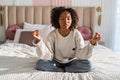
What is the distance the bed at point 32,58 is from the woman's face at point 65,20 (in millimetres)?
426

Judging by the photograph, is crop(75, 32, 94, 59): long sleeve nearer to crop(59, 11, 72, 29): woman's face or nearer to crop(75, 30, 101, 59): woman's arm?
crop(75, 30, 101, 59): woman's arm

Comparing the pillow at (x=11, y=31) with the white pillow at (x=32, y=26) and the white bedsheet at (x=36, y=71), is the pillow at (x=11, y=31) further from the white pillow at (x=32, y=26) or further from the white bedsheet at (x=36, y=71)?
the white bedsheet at (x=36, y=71)

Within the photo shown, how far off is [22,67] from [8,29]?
5.68 feet

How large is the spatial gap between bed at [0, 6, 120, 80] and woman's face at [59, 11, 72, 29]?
43 centimetres

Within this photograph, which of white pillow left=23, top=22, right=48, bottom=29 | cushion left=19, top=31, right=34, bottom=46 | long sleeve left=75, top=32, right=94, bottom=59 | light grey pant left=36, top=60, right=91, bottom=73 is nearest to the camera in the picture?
light grey pant left=36, top=60, right=91, bottom=73

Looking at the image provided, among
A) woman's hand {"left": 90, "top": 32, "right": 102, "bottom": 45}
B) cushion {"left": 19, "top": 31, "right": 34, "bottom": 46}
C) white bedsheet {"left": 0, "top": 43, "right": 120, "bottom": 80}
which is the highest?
woman's hand {"left": 90, "top": 32, "right": 102, "bottom": 45}

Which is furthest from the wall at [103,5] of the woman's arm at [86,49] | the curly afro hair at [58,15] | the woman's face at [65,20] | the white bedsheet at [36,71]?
the woman's arm at [86,49]

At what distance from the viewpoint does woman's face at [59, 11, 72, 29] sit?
6.76ft

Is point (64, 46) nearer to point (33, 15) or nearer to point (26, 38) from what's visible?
point (26, 38)

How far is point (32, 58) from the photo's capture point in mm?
2297

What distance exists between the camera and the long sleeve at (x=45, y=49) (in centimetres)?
192

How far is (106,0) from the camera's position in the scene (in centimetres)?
382

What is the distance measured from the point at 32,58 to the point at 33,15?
1481 mm

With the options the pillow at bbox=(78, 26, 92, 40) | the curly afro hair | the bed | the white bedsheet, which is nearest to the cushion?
the bed
